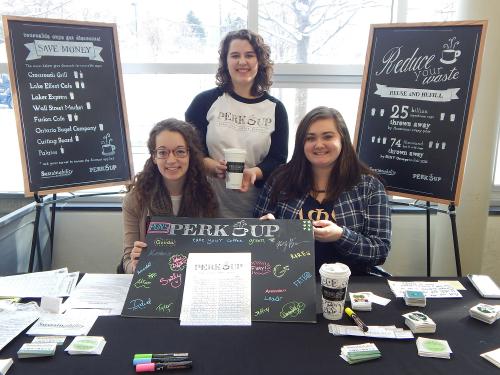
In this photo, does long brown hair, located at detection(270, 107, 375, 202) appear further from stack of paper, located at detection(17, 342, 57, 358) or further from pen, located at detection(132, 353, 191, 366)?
stack of paper, located at detection(17, 342, 57, 358)

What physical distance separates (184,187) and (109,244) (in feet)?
4.36

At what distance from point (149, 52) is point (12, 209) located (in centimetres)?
146

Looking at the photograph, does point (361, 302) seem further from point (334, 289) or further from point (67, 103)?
point (67, 103)

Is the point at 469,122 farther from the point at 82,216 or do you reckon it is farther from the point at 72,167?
the point at 82,216

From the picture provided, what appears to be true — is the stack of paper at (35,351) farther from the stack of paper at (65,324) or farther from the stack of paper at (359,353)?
the stack of paper at (359,353)

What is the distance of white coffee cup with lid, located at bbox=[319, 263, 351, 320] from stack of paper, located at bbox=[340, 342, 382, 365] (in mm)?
140

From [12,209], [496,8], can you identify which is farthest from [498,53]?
[12,209]

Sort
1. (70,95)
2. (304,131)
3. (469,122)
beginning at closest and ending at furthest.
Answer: (304,131)
(469,122)
(70,95)

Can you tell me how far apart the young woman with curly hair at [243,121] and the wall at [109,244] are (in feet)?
3.49

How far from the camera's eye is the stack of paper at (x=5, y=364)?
103cm

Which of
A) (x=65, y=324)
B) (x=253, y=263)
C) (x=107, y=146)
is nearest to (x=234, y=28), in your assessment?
(x=107, y=146)

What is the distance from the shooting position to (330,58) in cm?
284
